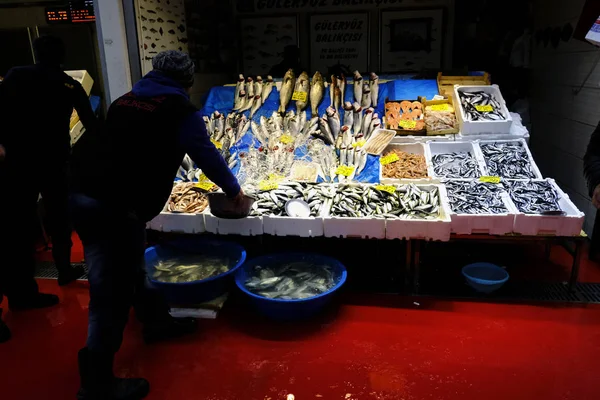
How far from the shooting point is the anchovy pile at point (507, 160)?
386 centimetres

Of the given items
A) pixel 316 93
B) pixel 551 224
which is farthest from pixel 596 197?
pixel 316 93

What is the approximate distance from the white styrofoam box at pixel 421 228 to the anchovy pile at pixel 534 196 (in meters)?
0.60

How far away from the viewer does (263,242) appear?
12.8 feet

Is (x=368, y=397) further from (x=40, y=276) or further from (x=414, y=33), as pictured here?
(x=414, y=33)

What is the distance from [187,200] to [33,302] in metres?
1.45

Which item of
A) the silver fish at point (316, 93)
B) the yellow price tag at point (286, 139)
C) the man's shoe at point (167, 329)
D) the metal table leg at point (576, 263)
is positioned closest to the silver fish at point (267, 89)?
the silver fish at point (316, 93)

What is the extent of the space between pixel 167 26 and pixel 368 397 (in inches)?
188

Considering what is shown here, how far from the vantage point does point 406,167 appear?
4.00m

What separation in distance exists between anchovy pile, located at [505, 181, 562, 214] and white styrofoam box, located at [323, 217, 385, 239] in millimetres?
1091

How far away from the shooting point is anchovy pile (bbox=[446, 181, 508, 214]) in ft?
11.1

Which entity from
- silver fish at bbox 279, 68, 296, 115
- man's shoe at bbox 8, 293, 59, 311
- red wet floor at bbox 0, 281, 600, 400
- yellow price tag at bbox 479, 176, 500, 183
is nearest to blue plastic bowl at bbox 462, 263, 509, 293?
red wet floor at bbox 0, 281, 600, 400

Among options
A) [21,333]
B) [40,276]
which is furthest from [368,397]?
[40,276]

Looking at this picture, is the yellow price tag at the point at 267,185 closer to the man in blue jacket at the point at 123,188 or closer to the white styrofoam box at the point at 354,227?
the white styrofoam box at the point at 354,227

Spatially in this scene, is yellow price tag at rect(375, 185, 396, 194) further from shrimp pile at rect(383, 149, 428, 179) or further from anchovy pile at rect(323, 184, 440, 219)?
shrimp pile at rect(383, 149, 428, 179)
